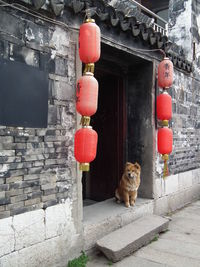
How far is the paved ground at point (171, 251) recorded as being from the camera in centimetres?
420

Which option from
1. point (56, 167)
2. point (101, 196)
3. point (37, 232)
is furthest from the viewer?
point (101, 196)

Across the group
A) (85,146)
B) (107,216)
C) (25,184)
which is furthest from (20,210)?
(107,216)

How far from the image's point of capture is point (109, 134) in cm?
678

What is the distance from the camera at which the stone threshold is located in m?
4.49

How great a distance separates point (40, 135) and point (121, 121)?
309 centimetres

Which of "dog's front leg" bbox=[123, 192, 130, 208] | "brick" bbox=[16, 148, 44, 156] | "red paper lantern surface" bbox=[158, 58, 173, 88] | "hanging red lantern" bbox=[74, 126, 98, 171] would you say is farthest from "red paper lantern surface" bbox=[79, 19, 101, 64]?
"dog's front leg" bbox=[123, 192, 130, 208]

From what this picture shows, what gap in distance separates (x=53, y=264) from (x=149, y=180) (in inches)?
117

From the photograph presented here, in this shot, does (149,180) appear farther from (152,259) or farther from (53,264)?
(53,264)

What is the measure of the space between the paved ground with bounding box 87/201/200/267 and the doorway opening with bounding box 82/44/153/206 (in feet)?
3.29

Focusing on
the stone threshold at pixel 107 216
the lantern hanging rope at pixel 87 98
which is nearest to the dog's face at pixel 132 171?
the stone threshold at pixel 107 216

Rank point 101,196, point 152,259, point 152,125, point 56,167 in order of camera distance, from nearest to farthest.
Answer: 1. point 56,167
2. point 152,259
3. point 152,125
4. point 101,196

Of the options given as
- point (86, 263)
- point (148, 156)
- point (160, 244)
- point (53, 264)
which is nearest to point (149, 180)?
point (148, 156)

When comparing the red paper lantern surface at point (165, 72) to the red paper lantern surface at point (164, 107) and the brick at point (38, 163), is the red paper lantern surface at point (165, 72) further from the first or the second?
the brick at point (38, 163)

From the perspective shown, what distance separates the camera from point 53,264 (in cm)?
386
